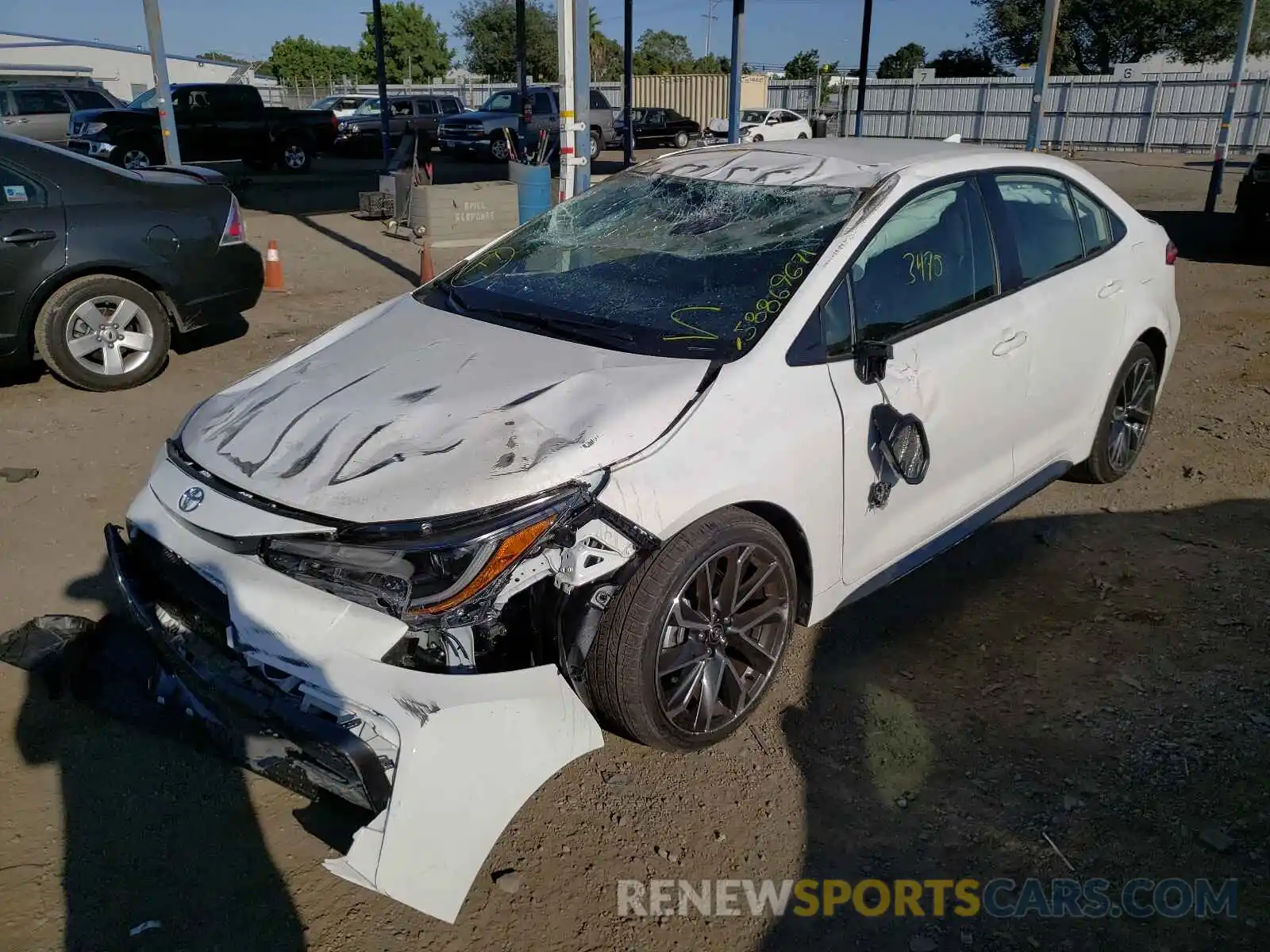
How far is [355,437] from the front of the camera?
2725 mm

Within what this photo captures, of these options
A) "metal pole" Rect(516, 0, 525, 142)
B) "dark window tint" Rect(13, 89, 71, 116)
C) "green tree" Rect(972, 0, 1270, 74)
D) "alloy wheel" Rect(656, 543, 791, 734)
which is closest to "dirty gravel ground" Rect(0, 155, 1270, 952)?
"alloy wheel" Rect(656, 543, 791, 734)

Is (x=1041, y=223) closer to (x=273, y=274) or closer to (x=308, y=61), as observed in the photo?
(x=273, y=274)

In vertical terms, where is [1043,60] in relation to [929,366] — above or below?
above

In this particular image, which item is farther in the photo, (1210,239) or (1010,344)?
(1210,239)

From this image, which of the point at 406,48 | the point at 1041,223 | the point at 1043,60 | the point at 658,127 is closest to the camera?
the point at 1041,223

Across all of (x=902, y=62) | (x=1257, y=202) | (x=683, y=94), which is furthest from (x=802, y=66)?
(x=1257, y=202)

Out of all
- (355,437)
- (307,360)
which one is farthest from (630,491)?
(307,360)

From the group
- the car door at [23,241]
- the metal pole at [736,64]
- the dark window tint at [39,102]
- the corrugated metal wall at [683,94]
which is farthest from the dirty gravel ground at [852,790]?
the corrugated metal wall at [683,94]

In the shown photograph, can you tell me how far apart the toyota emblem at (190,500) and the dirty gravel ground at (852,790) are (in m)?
0.81

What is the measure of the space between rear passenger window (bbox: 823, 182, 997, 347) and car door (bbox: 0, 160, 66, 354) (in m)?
5.19

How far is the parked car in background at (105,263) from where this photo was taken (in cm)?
599

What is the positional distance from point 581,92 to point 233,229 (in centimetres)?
298

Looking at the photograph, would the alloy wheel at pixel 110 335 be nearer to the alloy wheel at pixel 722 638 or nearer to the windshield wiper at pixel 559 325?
the windshield wiper at pixel 559 325

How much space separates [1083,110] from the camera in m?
32.5
